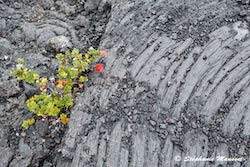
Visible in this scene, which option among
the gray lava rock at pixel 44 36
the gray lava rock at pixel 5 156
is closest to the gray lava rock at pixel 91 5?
the gray lava rock at pixel 44 36

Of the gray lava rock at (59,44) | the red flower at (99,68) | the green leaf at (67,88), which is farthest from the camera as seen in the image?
the gray lava rock at (59,44)

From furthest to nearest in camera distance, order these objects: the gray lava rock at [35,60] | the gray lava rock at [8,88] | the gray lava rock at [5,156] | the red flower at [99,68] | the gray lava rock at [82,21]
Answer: the gray lava rock at [82,21] < the gray lava rock at [35,60] < the red flower at [99,68] < the gray lava rock at [8,88] < the gray lava rock at [5,156]

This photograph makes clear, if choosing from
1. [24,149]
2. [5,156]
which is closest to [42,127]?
[24,149]

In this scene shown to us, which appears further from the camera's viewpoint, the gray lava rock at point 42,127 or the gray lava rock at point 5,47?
the gray lava rock at point 5,47

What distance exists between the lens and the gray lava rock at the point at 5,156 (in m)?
4.14

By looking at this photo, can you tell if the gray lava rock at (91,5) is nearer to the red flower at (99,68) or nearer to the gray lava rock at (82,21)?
the gray lava rock at (82,21)

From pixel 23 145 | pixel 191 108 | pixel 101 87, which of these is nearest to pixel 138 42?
pixel 101 87

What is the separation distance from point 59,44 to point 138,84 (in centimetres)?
132

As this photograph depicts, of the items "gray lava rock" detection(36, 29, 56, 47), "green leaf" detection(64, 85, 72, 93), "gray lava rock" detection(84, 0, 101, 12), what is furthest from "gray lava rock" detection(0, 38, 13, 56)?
A: "gray lava rock" detection(84, 0, 101, 12)

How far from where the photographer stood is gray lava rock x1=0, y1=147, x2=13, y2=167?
13.6 feet

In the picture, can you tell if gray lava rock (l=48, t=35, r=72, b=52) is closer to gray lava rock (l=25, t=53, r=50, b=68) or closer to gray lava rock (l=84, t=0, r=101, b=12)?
gray lava rock (l=25, t=53, r=50, b=68)

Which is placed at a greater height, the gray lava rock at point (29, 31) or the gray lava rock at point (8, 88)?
the gray lava rock at point (29, 31)

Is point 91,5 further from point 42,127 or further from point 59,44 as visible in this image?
point 42,127

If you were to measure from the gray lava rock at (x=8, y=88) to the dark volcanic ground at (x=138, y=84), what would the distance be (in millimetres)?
12
